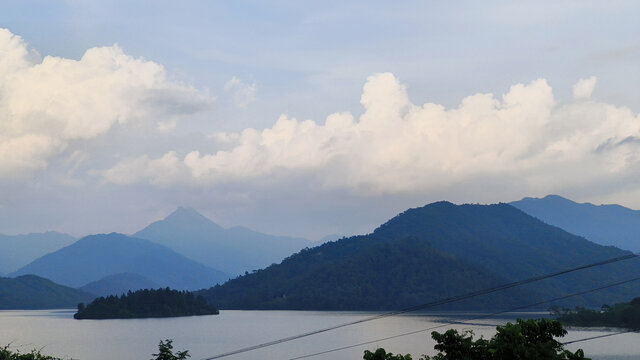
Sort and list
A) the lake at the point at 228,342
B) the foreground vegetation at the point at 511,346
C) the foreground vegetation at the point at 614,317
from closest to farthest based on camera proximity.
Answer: the foreground vegetation at the point at 511,346 < the lake at the point at 228,342 < the foreground vegetation at the point at 614,317

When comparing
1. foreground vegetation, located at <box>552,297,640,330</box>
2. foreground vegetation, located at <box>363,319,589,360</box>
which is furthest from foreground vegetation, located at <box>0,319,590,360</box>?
foreground vegetation, located at <box>552,297,640,330</box>

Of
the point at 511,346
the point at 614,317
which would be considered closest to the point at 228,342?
the point at 614,317

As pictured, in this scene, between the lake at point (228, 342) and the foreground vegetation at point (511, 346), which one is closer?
the foreground vegetation at point (511, 346)

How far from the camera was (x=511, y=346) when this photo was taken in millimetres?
30688

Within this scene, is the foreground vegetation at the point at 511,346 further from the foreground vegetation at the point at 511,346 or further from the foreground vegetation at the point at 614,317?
the foreground vegetation at the point at 614,317

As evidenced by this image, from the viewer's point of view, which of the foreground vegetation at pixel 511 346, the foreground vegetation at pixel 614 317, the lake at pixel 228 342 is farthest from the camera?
the foreground vegetation at pixel 614 317

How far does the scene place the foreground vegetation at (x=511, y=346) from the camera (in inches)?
1212

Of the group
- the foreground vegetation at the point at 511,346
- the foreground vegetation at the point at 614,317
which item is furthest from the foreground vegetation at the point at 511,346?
the foreground vegetation at the point at 614,317

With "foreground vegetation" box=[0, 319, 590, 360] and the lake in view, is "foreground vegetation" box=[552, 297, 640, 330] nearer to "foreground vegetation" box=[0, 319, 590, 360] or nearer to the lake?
the lake

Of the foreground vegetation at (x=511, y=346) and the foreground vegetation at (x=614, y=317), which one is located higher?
the foreground vegetation at (x=511, y=346)

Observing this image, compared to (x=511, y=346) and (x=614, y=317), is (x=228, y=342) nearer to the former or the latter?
(x=614, y=317)

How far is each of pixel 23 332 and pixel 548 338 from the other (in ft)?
613

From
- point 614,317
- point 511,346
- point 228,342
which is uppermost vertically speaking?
point 228,342

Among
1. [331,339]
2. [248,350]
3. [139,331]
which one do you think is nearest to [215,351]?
[248,350]
